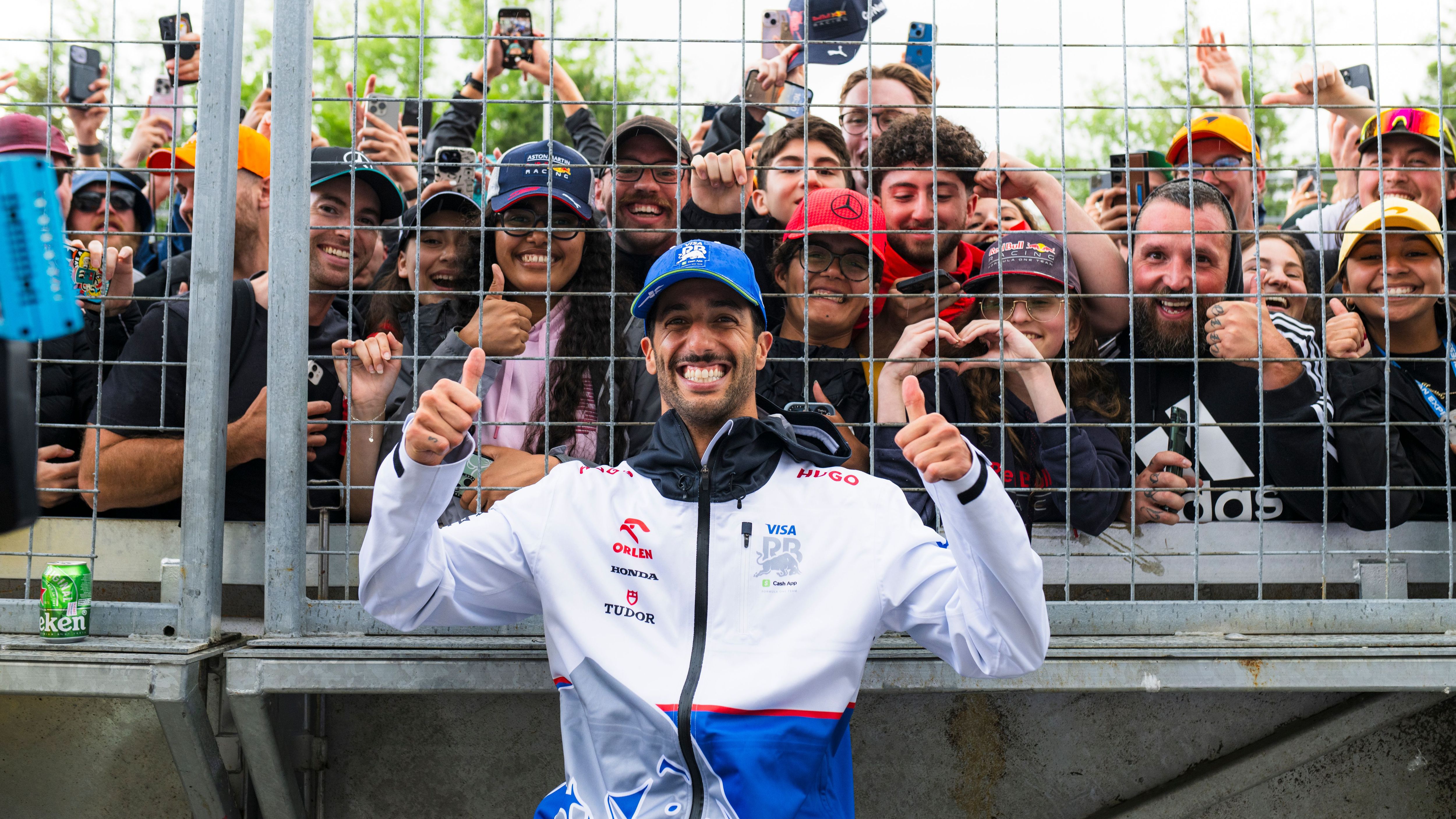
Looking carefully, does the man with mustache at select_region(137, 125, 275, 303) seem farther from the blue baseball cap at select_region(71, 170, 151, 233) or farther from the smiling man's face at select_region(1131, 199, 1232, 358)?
the smiling man's face at select_region(1131, 199, 1232, 358)

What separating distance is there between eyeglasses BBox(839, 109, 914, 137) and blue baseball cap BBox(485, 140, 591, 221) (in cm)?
132

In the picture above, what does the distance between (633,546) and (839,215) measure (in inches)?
57.1

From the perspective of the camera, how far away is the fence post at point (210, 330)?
2.76 m

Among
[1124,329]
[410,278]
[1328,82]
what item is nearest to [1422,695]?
[1124,329]

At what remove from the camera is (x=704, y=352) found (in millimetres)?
2594

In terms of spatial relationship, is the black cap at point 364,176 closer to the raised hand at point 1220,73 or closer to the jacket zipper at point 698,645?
the jacket zipper at point 698,645

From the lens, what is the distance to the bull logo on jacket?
2398mm

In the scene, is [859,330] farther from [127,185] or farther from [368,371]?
[127,185]

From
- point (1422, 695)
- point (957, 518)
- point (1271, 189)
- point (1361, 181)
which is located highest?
point (1271, 189)

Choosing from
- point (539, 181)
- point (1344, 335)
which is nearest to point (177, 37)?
point (539, 181)

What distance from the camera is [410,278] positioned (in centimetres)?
359

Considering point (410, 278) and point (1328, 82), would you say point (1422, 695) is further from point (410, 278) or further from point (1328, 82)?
point (410, 278)

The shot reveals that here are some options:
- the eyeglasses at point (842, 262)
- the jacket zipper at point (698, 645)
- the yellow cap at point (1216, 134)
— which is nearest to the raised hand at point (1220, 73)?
the yellow cap at point (1216, 134)

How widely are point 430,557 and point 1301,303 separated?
11.0 feet
